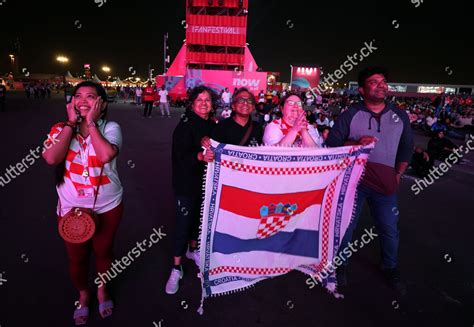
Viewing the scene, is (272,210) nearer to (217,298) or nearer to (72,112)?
(217,298)

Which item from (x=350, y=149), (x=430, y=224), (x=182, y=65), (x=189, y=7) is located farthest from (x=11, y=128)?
(x=189, y=7)

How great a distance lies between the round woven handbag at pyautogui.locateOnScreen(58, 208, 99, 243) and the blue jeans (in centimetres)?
231

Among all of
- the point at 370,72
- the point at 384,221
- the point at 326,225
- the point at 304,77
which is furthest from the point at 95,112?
the point at 304,77

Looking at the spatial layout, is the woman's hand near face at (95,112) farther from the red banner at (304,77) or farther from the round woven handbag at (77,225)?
the red banner at (304,77)

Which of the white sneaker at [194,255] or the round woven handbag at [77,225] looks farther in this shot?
the white sneaker at [194,255]

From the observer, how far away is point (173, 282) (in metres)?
2.79

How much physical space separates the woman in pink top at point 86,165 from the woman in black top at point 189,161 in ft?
1.76

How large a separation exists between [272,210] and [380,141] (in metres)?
1.24

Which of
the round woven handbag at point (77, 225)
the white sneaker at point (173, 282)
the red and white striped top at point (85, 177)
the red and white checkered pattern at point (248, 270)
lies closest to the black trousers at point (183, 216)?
the white sneaker at point (173, 282)

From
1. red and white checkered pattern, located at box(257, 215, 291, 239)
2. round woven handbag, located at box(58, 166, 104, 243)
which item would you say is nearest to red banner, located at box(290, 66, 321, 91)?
red and white checkered pattern, located at box(257, 215, 291, 239)

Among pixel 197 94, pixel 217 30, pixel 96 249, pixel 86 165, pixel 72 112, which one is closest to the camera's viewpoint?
pixel 72 112

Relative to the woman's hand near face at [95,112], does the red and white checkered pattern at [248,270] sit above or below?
below

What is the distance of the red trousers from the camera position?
2.28 meters

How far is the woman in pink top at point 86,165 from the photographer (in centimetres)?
203
